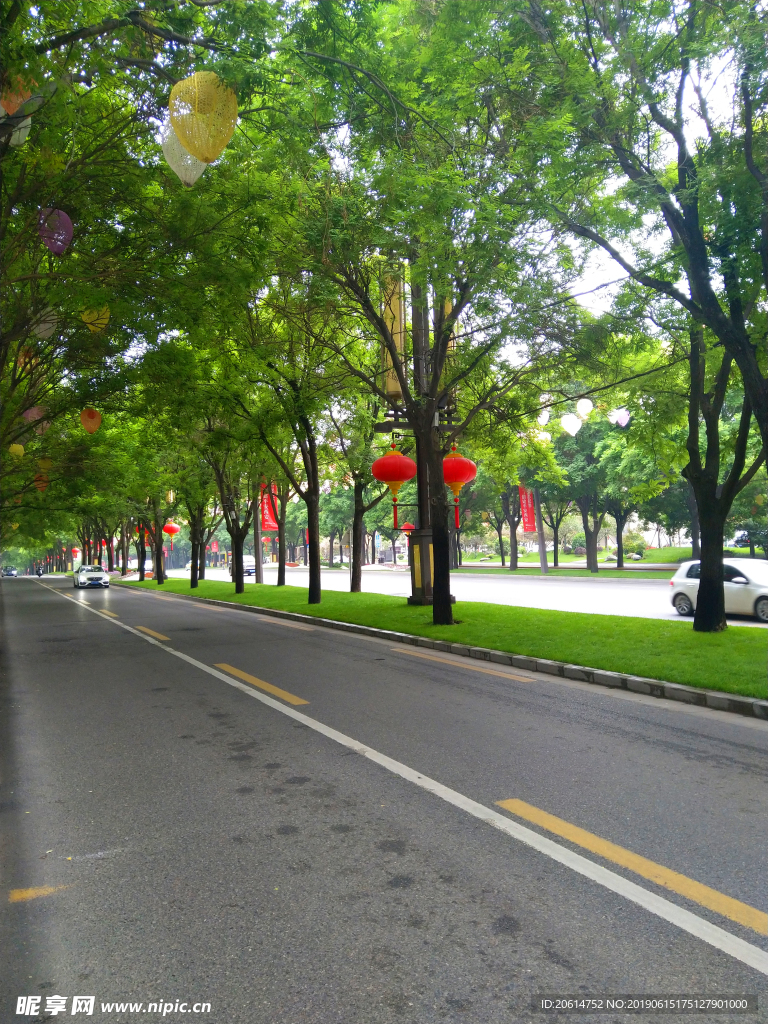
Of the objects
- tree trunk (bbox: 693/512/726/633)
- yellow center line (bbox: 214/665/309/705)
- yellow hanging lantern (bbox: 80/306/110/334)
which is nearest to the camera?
yellow center line (bbox: 214/665/309/705)

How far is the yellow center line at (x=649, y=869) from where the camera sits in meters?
3.23

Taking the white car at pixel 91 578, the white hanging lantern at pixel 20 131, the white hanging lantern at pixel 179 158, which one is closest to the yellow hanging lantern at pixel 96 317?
the white hanging lantern at pixel 20 131

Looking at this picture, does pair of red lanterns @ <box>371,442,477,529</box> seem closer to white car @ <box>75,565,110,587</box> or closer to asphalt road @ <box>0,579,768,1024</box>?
asphalt road @ <box>0,579,768,1024</box>

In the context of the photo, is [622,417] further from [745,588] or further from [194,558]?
[194,558]

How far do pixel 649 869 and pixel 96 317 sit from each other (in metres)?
9.90

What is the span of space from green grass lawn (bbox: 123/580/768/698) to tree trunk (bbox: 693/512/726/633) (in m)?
0.27

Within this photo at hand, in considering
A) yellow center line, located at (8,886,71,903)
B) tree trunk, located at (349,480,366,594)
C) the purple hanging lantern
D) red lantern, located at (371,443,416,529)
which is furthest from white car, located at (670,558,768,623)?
yellow center line, located at (8,886,71,903)

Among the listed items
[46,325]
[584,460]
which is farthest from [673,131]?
[584,460]

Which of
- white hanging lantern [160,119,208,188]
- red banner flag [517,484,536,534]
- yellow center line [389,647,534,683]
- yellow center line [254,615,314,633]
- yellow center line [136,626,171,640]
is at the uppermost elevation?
white hanging lantern [160,119,208,188]

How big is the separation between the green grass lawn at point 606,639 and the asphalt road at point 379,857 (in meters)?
1.19

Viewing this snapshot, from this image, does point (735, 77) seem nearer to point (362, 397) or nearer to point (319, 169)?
point (319, 169)

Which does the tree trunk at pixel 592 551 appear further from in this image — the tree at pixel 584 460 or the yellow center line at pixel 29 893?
the yellow center line at pixel 29 893

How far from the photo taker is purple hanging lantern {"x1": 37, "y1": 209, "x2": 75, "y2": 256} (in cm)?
819

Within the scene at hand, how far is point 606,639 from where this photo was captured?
451 inches
